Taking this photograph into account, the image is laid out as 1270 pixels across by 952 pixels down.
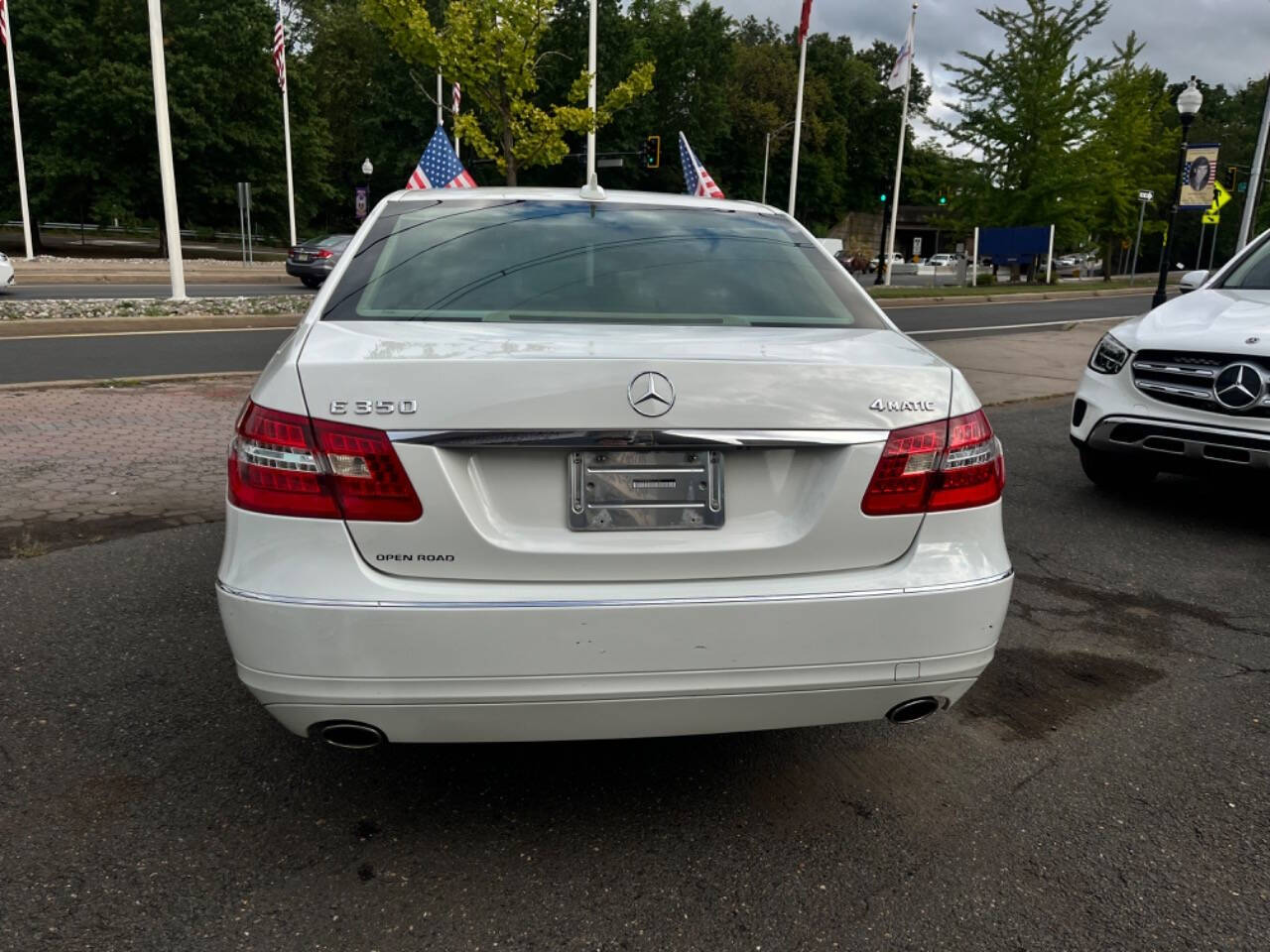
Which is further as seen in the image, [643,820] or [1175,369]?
[1175,369]

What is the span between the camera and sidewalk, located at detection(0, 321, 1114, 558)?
5.25 metres

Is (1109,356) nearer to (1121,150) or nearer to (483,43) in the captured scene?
(483,43)

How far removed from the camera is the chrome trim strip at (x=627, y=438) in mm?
2182

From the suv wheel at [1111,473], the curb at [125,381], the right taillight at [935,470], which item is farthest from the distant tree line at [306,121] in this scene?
the right taillight at [935,470]

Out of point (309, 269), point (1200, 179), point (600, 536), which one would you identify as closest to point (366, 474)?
point (600, 536)

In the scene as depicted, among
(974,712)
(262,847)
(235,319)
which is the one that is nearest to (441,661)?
(262,847)

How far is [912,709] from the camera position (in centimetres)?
251

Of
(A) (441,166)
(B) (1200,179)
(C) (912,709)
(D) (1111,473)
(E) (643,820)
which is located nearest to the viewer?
(C) (912,709)

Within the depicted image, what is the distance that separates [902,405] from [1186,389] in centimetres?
373

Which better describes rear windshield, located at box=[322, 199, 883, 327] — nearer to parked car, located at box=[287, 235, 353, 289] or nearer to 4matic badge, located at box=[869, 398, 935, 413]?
4matic badge, located at box=[869, 398, 935, 413]

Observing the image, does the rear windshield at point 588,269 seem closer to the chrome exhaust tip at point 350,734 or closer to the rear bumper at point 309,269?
the chrome exhaust tip at point 350,734

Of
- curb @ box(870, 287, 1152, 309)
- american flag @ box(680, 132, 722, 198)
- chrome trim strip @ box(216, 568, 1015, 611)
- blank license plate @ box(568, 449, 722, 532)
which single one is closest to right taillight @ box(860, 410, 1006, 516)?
chrome trim strip @ box(216, 568, 1015, 611)

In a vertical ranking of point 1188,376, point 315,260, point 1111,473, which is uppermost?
point 1188,376

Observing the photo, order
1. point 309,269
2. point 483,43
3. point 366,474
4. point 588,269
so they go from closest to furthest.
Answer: point 366,474 < point 588,269 < point 483,43 < point 309,269
